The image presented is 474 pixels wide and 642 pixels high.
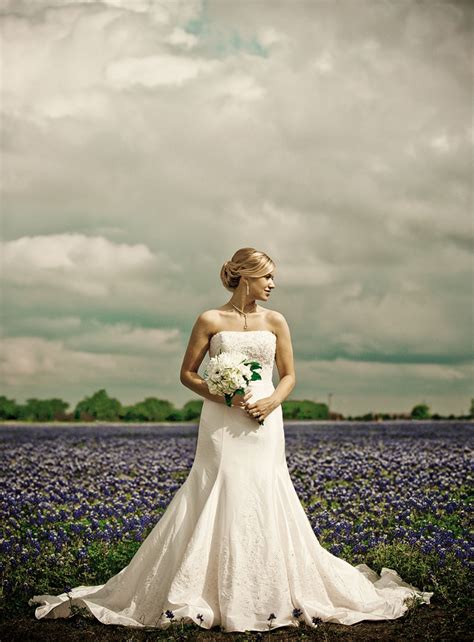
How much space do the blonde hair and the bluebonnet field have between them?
136 inches

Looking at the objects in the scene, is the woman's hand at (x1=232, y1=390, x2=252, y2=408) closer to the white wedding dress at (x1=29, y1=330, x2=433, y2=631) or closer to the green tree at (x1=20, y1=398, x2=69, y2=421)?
Answer: the white wedding dress at (x1=29, y1=330, x2=433, y2=631)

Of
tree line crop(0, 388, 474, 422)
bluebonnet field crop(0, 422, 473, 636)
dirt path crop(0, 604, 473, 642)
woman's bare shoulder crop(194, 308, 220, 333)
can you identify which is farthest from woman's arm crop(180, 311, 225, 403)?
tree line crop(0, 388, 474, 422)

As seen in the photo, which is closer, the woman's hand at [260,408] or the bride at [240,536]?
the bride at [240,536]

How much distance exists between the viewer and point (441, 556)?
25.5ft

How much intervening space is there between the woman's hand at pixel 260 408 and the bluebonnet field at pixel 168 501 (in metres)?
2.45

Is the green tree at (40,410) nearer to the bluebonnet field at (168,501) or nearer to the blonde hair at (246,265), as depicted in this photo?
the bluebonnet field at (168,501)

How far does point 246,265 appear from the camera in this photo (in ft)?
21.4

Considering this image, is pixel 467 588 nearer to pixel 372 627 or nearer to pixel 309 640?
pixel 372 627

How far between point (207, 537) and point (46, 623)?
1.66 metres

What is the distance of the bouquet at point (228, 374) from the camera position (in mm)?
6091

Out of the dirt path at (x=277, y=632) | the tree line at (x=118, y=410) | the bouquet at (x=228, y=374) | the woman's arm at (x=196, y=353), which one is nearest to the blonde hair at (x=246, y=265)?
the woman's arm at (x=196, y=353)

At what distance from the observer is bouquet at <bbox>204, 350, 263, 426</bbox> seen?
6.09m

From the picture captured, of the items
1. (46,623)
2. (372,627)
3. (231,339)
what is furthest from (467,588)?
(46,623)

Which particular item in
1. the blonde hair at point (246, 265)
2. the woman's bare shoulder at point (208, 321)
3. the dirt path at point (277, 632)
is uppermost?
the blonde hair at point (246, 265)
